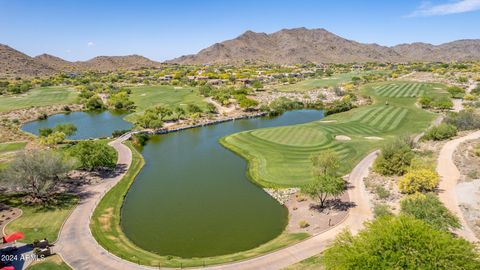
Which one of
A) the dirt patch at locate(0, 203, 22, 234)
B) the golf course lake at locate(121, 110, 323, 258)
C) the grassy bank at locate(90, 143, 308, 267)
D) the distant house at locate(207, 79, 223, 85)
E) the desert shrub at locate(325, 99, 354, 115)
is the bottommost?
the golf course lake at locate(121, 110, 323, 258)

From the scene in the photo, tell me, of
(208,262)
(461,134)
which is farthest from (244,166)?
(461,134)

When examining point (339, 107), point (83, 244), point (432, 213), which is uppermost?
point (432, 213)

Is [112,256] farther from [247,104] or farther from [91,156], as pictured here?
[247,104]

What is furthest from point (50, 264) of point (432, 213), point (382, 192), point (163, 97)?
point (163, 97)

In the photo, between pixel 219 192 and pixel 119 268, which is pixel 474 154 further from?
pixel 119 268

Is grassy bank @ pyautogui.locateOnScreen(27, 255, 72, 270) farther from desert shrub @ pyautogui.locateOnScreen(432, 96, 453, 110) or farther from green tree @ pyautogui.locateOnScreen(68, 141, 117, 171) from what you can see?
desert shrub @ pyautogui.locateOnScreen(432, 96, 453, 110)

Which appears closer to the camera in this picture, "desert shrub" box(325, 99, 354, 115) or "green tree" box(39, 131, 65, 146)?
"green tree" box(39, 131, 65, 146)

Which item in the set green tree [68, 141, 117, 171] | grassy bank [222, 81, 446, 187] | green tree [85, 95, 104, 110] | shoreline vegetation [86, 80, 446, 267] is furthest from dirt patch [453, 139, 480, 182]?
green tree [85, 95, 104, 110]
